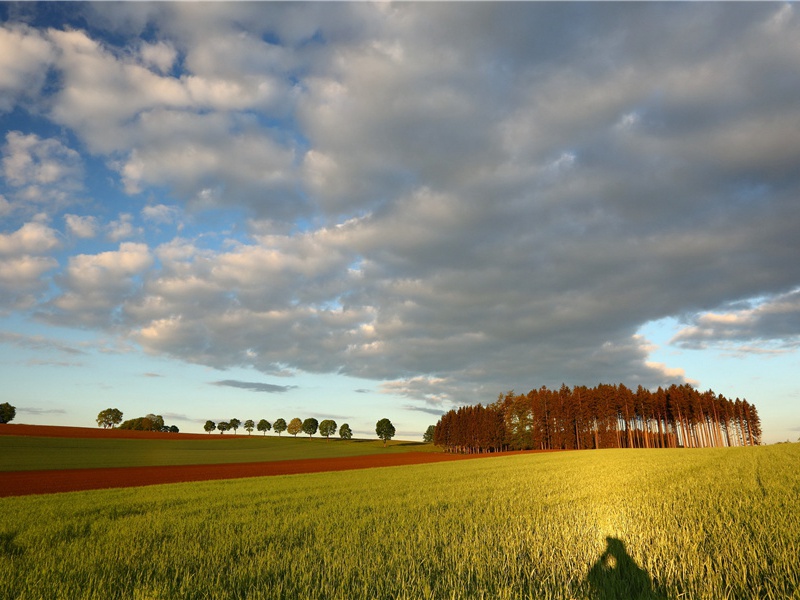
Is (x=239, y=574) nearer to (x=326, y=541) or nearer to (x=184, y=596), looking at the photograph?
(x=184, y=596)

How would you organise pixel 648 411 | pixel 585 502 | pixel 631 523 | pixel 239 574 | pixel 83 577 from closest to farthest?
pixel 239 574 → pixel 83 577 → pixel 631 523 → pixel 585 502 → pixel 648 411

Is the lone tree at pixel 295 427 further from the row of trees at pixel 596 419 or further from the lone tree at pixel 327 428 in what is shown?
the row of trees at pixel 596 419

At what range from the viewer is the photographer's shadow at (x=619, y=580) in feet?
17.9

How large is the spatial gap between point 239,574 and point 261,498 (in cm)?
1225

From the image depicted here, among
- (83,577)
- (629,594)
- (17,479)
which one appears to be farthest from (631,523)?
(17,479)

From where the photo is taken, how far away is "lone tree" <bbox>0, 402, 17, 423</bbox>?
134 m

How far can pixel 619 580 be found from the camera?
19.9 ft

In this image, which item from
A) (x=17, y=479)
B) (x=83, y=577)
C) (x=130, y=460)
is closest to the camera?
(x=83, y=577)

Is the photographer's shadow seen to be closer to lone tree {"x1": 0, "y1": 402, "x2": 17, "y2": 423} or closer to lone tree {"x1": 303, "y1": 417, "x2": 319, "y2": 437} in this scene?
lone tree {"x1": 0, "y1": 402, "x2": 17, "y2": 423}

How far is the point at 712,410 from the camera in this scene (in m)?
120

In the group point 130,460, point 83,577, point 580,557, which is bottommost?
point 130,460

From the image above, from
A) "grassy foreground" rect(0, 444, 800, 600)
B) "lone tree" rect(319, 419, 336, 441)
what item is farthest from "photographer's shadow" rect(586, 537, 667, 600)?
"lone tree" rect(319, 419, 336, 441)

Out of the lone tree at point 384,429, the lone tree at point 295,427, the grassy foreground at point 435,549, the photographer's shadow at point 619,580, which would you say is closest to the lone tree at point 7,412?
the lone tree at point 295,427

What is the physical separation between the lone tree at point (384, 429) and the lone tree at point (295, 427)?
4118 cm
